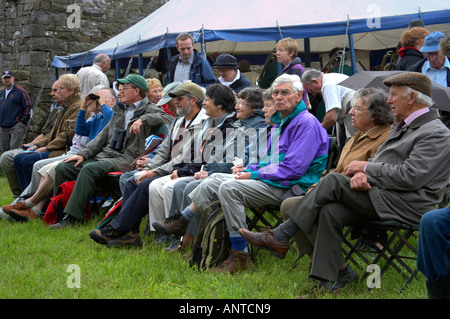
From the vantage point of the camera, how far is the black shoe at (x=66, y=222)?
6.23 m

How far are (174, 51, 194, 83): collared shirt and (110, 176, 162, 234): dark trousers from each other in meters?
2.54

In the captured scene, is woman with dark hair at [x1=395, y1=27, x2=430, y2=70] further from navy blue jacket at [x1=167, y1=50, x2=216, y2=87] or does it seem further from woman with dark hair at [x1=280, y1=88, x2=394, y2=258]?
navy blue jacket at [x1=167, y1=50, x2=216, y2=87]

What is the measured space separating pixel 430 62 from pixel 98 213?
389 centimetres

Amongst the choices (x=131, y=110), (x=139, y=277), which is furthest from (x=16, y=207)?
(x=139, y=277)

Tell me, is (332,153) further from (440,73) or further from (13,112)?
(13,112)

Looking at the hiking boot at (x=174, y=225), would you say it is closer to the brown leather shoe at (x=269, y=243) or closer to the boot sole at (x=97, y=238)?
the boot sole at (x=97, y=238)

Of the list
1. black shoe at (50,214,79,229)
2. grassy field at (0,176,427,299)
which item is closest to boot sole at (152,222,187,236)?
grassy field at (0,176,427,299)

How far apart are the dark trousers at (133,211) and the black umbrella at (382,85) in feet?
7.05

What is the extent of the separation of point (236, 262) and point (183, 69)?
3.95 m

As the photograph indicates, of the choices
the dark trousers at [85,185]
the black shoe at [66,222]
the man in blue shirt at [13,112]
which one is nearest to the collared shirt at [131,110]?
the dark trousers at [85,185]

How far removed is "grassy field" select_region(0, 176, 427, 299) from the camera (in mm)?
3740

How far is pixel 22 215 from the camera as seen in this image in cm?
673
